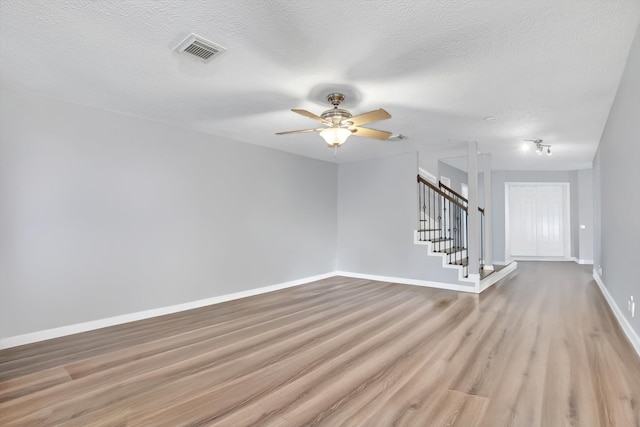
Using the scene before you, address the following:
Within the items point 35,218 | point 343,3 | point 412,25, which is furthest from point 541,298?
point 35,218

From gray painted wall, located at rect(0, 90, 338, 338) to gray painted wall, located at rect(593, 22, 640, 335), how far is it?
4470mm


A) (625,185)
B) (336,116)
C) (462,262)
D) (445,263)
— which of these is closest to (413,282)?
(445,263)

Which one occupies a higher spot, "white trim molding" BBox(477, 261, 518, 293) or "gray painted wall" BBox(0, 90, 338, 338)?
"gray painted wall" BBox(0, 90, 338, 338)

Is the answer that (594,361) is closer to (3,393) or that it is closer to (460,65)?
(460,65)

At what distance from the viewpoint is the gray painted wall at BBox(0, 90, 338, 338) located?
319cm

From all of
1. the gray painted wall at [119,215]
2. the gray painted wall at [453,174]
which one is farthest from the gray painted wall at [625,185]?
the gray painted wall at [119,215]

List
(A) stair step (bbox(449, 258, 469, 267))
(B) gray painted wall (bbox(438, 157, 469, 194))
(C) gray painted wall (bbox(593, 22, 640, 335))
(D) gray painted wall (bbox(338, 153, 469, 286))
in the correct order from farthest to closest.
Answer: (B) gray painted wall (bbox(438, 157, 469, 194)) → (D) gray painted wall (bbox(338, 153, 469, 286)) → (A) stair step (bbox(449, 258, 469, 267)) → (C) gray painted wall (bbox(593, 22, 640, 335))

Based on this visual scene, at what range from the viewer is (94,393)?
7.43ft

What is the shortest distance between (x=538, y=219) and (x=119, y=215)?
10.1 m

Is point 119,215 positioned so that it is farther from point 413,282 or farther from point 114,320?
point 413,282

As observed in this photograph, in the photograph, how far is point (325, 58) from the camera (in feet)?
8.30

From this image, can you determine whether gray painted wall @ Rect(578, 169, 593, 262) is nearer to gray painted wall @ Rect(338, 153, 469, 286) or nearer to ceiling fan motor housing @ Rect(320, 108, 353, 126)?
gray painted wall @ Rect(338, 153, 469, 286)

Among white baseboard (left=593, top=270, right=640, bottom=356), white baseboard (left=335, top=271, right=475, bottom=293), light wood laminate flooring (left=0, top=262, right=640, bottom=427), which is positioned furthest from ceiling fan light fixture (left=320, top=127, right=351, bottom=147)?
white baseboard (left=335, top=271, right=475, bottom=293)

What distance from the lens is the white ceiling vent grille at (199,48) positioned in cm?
229
